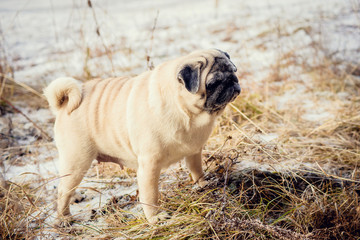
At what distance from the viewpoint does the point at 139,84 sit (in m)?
2.34

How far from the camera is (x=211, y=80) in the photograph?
2059 mm

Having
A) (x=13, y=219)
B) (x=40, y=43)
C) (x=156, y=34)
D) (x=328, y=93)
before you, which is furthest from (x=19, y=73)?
(x=328, y=93)

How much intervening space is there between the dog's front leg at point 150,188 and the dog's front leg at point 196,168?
17.9 inches

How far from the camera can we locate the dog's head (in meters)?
2.04

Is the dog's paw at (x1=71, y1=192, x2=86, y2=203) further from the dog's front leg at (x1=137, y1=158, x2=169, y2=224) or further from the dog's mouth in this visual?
the dog's mouth

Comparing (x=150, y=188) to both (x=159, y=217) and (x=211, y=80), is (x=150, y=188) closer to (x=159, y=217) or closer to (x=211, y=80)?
(x=159, y=217)

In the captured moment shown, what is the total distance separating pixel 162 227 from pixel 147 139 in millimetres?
609

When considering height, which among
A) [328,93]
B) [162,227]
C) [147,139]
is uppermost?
[147,139]

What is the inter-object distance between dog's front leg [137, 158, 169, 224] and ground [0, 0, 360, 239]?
90 millimetres

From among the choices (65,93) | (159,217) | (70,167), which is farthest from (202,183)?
(65,93)

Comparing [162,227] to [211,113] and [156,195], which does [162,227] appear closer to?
[156,195]

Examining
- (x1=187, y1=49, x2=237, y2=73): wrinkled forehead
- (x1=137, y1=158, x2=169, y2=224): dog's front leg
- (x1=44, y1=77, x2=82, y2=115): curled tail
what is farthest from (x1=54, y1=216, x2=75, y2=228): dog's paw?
(x1=187, y1=49, x2=237, y2=73): wrinkled forehead

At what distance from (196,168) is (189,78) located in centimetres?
93

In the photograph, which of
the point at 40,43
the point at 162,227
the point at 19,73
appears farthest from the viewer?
the point at 40,43
